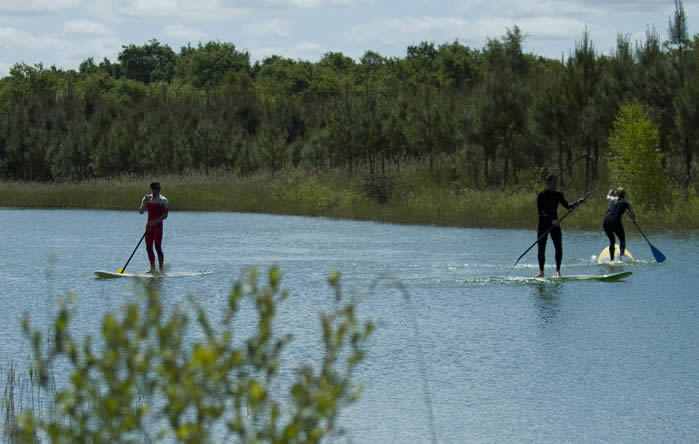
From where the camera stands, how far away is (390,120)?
58.5m

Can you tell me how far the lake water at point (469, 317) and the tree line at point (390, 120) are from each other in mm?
7384

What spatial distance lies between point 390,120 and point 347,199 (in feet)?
38.5

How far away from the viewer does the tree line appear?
4334cm

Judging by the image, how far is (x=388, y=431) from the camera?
985 cm

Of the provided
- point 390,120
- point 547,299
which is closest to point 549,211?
point 547,299

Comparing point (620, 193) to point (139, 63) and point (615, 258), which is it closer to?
point (615, 258)

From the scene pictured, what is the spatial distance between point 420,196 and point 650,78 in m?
10.8

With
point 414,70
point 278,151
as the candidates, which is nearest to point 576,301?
point 278,151

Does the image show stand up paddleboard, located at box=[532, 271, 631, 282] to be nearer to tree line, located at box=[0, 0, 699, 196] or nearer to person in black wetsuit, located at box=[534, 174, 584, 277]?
person in black wetsuit, located at box=[534, 174, 584, 277]

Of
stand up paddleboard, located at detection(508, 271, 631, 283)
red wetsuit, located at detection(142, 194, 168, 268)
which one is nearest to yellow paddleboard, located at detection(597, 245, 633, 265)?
stand up paddleboard, located at detection(508, 271, 631, 283)

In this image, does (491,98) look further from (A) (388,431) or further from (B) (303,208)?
(A) (388,431)

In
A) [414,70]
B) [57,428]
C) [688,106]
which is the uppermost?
[414,70]

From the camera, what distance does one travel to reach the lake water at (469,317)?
10.3 meters

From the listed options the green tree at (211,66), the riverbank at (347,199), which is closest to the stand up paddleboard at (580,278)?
the riverbank at (347,199)
